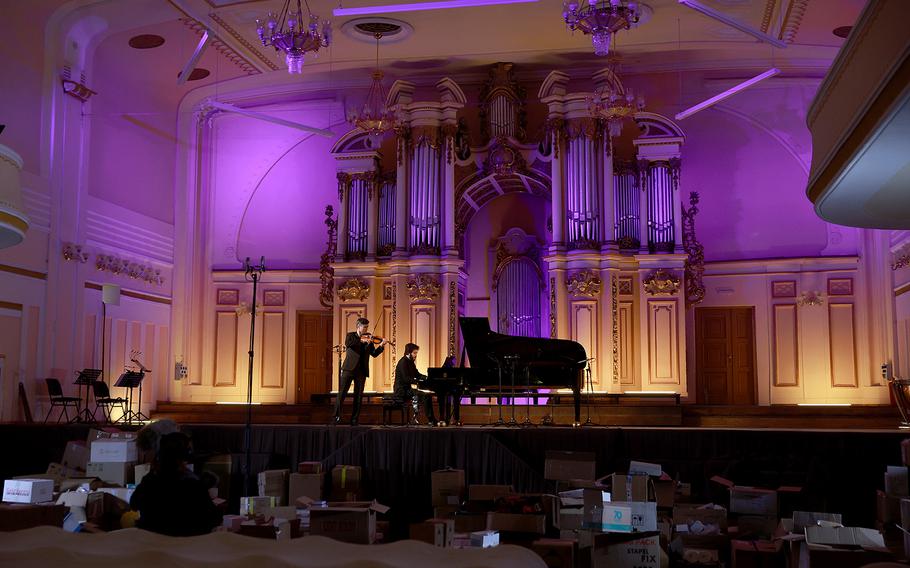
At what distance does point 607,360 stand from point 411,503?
A: 553cm

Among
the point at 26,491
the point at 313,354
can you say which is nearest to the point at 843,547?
the point at 26,491

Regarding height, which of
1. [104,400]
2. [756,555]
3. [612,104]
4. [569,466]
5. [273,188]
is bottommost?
[756,555]

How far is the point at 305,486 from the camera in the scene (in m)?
7.33

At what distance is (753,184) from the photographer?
13.6 metres

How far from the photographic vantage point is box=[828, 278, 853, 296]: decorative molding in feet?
42.1

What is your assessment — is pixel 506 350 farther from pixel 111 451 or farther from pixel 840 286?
pixel 840 286

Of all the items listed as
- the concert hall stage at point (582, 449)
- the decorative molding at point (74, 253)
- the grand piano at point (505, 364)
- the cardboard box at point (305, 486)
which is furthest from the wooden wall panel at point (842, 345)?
the decorative molding at point (74, 253)

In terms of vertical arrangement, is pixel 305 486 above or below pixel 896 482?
below

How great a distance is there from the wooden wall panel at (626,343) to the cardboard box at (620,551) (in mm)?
8364

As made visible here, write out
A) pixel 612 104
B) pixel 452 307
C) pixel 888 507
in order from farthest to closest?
pixel 452 307, pixel 612 104, pixel 888 507

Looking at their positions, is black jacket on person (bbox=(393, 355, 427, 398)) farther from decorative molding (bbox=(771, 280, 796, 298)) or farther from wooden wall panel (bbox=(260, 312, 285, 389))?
decorative molding (bbox=(771, 280, 796, 298))

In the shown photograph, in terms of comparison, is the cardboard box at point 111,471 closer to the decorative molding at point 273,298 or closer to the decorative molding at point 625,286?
the decorative molding at point 273,298

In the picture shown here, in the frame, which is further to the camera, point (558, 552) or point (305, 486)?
point (305, 486)

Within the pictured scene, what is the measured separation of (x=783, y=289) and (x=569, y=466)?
7.38 m
